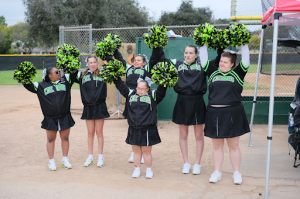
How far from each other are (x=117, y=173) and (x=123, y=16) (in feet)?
98.3

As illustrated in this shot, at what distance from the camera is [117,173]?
458cm

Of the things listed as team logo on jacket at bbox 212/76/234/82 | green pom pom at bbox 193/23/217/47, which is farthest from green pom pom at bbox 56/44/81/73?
team logo on jacket at bbox 212/76/234/82

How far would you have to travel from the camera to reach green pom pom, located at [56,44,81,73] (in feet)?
15.1

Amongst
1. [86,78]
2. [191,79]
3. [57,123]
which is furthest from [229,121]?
[57,123]

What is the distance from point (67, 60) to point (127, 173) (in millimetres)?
1953

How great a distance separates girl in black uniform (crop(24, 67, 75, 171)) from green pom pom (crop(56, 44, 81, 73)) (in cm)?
15

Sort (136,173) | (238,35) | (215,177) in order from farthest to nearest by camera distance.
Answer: (136,173) < (215,177) < (238,35)

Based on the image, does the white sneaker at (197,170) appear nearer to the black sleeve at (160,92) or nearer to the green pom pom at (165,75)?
the black sleeve at (160,92)

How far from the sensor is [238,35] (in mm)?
3662

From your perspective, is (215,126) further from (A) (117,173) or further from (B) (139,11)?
(B) (139,11)

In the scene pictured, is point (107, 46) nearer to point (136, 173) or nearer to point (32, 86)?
point (32, 86)

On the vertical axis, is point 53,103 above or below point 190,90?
below

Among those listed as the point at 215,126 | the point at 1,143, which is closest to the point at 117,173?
the point at 215,126

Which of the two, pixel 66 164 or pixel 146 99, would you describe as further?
pixel 66 164
